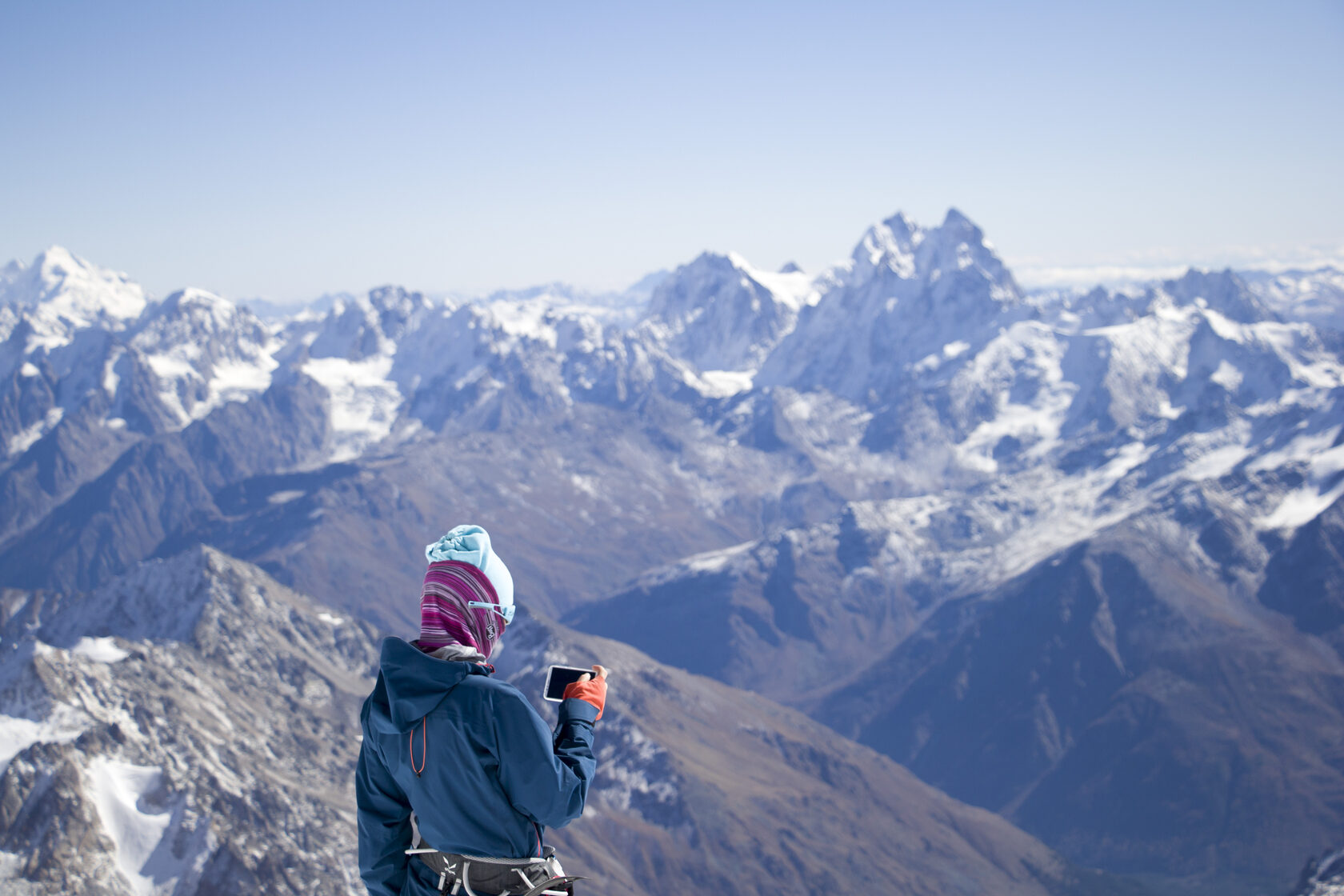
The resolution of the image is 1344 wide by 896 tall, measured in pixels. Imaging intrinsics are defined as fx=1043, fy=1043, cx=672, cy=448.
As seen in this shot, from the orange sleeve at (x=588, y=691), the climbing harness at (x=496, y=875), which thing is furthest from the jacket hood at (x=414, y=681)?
the climbing harness at (x=496, y=875)

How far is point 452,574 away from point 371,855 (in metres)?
3.30

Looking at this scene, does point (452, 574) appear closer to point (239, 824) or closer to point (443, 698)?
point (443, 698)

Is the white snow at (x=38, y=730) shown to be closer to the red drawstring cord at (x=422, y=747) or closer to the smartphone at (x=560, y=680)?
the red drawstring cord at (x=422, y=747)

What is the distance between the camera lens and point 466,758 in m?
10.9

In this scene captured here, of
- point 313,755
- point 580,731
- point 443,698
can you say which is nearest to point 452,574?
point 443,698

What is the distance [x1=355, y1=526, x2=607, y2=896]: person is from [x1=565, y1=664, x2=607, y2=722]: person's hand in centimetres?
1

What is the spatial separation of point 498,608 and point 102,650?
183566mm

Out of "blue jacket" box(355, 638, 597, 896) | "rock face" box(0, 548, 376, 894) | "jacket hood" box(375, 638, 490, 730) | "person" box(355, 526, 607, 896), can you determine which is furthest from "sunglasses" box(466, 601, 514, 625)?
"rock face" box(0, 548, 376, 894)

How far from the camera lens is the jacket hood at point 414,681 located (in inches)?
425

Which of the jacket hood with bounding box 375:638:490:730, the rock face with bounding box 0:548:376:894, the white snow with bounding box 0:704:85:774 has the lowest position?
the rock face with bounding box 0:548:376:894

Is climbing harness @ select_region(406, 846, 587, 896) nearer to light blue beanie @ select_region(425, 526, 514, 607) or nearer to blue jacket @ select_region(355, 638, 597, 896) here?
blue jacket @ select_region(355, 638, 597, 896)

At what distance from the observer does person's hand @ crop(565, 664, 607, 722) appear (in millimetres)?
11727

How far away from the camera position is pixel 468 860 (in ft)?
36.9

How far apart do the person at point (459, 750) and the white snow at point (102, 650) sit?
175 metres
